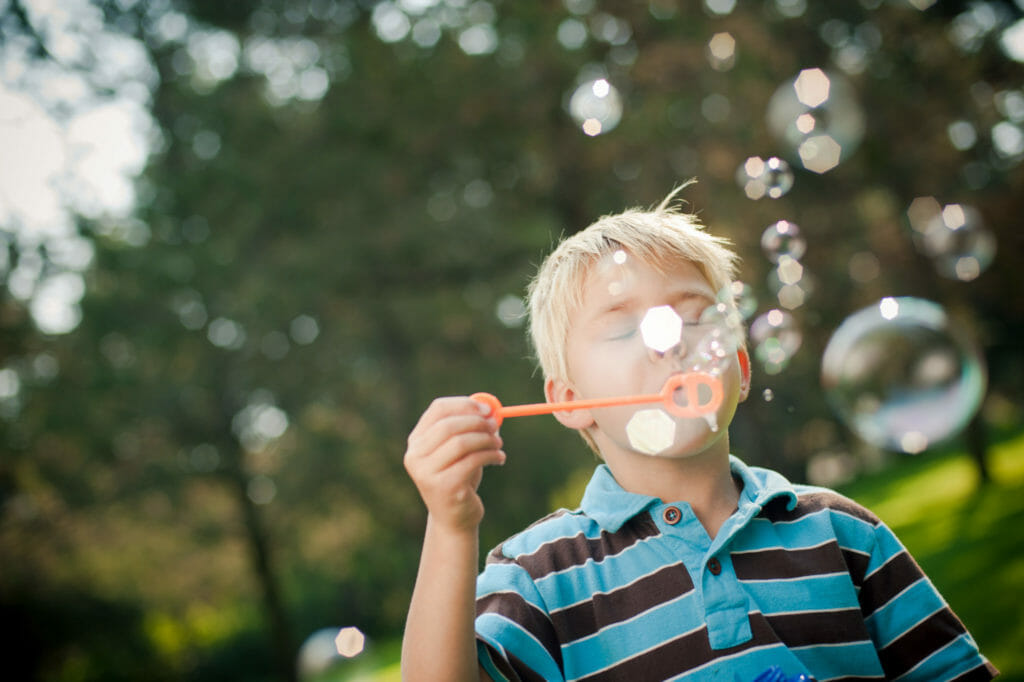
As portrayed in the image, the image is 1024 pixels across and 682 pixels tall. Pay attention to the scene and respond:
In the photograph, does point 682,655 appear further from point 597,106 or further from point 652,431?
point 597,106

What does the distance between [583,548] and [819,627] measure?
44cm

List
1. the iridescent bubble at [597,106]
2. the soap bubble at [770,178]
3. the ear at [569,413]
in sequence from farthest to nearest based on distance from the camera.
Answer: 1. the iridescent bubble at [597,106]
2. the soap bubble at [770,178]
3. the ear at [569,413]

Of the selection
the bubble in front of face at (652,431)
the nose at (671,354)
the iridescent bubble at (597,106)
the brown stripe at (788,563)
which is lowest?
the brown stripe at (788,563)

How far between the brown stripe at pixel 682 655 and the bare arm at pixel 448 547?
0.29m

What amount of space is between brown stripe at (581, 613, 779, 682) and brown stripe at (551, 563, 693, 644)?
7 cm

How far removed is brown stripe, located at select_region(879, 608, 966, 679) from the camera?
153cm

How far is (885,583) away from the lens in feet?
5.05

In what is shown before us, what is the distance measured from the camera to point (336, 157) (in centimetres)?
931

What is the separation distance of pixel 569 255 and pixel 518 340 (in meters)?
9.70

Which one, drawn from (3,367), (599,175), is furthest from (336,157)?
(3,367)

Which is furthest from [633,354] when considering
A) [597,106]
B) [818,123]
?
[818,123]

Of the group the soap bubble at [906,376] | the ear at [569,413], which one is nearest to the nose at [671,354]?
the ear at [569,413]

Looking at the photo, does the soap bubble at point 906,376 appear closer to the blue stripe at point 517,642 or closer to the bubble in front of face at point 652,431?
the bubble in front of face at point 652,431

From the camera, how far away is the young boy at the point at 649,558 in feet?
4.30
